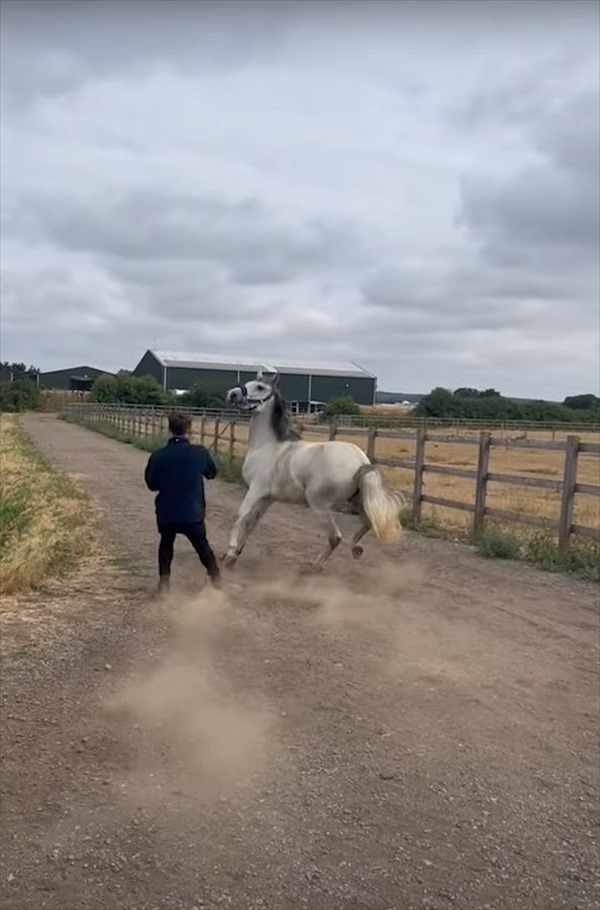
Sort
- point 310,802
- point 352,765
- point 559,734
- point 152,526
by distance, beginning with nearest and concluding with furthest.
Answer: point 310,802
point 352,765
point 559,734
point 152,526

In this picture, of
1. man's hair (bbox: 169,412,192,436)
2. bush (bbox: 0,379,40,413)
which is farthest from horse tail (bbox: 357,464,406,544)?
bush (bbox: 0,379,40,413)

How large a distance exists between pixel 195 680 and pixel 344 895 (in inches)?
92.5

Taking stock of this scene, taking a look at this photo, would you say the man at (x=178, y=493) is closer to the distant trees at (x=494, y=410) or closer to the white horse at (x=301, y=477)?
the white horse at (x=301, y=477)

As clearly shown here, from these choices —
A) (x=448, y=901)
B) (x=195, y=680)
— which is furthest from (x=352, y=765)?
(x=195, y=680)

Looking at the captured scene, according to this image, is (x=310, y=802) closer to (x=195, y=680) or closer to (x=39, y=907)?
(x=39, y=907)

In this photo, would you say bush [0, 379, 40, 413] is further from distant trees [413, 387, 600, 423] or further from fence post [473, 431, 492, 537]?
fence post [473, 431, 492, 537]

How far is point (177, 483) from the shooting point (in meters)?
7.45

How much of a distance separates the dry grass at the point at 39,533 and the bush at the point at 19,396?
2900 inches

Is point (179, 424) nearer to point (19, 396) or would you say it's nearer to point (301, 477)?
point (301, 477)

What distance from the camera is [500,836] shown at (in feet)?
11.9

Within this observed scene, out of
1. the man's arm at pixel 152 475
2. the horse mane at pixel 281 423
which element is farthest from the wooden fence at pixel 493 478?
the man's arm at pixel 152 475

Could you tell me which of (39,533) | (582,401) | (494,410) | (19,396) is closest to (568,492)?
(39,533)

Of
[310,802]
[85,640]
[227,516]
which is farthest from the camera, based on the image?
[227,516]

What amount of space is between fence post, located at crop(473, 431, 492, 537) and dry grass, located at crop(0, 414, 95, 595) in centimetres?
483
